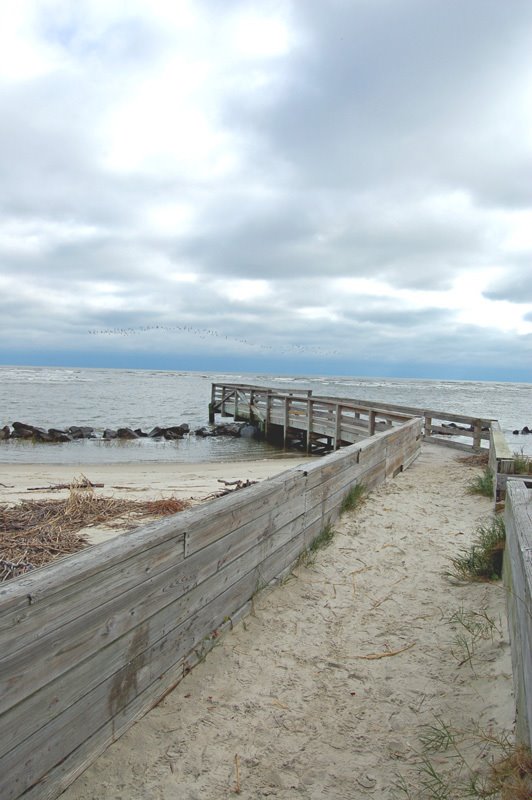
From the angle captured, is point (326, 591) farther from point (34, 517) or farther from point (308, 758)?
point (34, 517)

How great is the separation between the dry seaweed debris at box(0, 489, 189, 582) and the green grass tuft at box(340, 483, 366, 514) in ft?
7.41

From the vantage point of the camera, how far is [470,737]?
230cm

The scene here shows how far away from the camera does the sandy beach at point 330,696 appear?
2.19 m

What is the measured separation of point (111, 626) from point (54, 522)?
4.04 m

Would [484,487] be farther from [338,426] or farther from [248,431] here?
[248,431]

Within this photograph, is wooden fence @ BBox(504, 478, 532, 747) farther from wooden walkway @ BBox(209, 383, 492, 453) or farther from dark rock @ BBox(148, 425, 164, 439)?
dark rock @ BBox(148, 425, 164, 439)

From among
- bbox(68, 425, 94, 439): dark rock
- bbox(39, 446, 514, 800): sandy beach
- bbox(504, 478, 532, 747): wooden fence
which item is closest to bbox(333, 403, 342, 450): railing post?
bbox(68, 425, 94, 439): dark rock

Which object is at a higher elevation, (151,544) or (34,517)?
(151,544)

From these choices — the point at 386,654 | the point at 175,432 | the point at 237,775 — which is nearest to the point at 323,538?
the point at 386,654

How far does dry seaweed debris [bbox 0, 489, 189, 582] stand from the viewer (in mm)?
4539

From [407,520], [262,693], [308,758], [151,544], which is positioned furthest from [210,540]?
[407,520]

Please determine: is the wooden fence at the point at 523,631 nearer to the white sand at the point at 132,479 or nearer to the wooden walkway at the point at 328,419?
the white sand at the point at 132,479

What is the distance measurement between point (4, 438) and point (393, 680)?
66.9ft

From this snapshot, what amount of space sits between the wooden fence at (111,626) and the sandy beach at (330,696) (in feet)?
0.47
